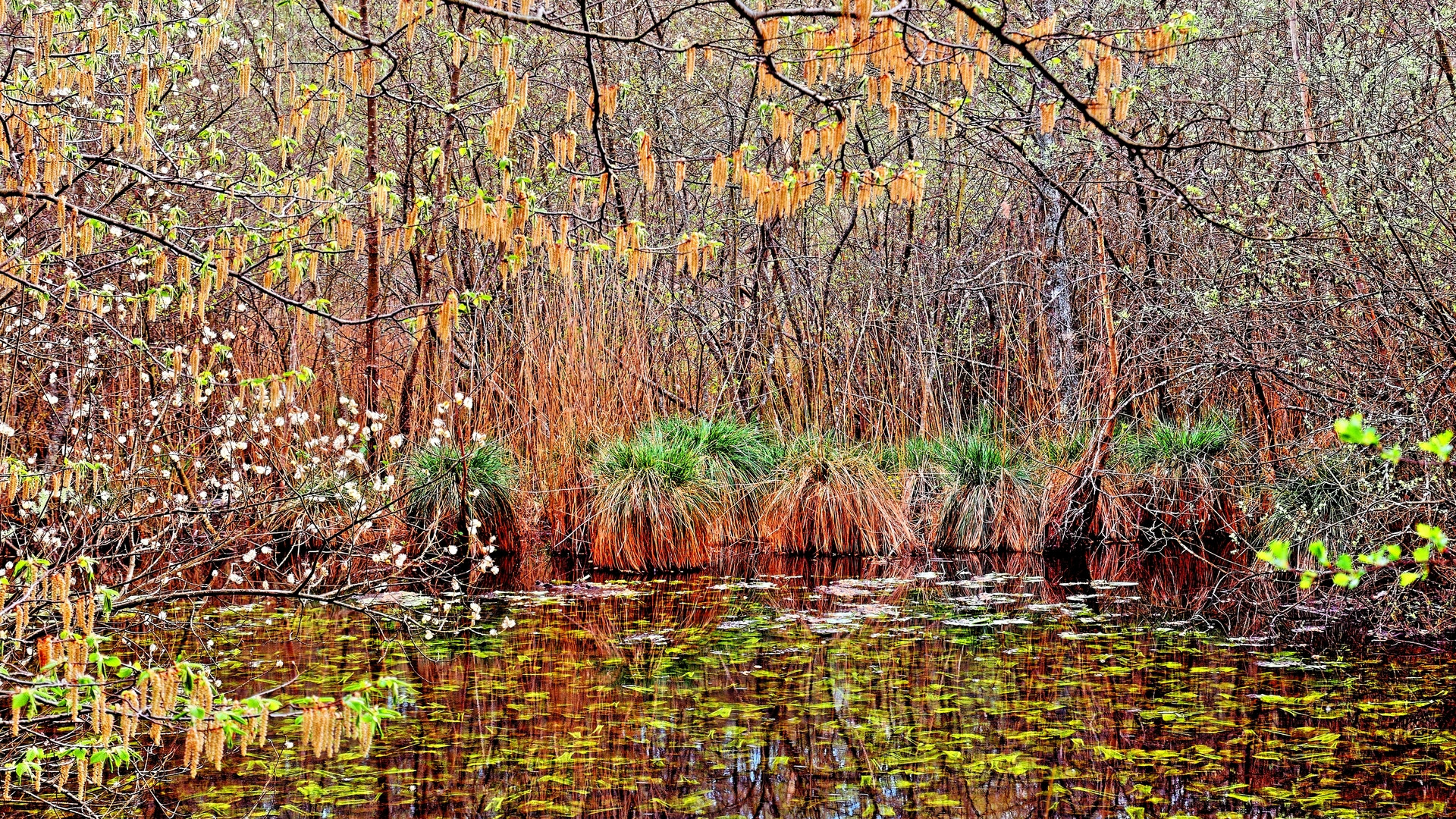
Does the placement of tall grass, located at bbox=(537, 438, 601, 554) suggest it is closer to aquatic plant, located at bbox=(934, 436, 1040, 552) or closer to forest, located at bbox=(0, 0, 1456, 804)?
forest, located at bbox=(0, 0, 1456, 804)

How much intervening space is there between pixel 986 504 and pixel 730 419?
216 cm

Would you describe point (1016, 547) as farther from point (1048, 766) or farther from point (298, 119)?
point (298, 119)

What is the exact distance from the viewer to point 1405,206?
675 cm

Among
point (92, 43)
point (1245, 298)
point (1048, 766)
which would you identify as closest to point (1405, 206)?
point (1245, 298)

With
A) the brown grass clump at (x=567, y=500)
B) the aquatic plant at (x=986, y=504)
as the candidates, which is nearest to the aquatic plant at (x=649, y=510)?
the brown grass clump at (x=567, y=500)

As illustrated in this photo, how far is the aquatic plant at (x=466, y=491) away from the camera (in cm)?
999

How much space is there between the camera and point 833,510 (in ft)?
34.9

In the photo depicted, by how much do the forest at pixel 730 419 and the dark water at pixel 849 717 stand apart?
1.2 inches

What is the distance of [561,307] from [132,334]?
2987 millimetres

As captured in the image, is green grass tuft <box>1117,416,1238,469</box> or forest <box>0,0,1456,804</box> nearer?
forest <box>0,0,1456,804</box>

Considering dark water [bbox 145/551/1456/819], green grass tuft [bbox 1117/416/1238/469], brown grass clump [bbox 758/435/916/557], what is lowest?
dark water [bbox 145/551/1456/819]

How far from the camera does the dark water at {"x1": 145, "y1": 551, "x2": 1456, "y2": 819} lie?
15.4 feet

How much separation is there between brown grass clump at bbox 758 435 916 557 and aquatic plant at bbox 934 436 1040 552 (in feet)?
1.31

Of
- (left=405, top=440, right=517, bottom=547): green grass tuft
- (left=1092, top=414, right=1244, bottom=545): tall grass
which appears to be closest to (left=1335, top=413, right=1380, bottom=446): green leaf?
(left=1092, top=414, right=1244, bottom=545): tall grass
